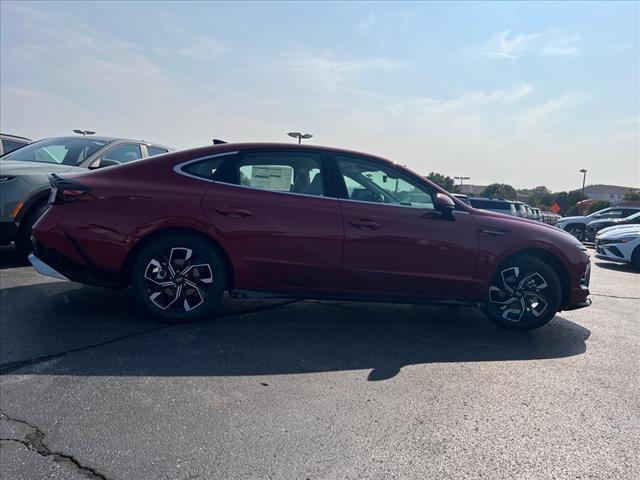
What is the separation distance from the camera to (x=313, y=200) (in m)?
4.62

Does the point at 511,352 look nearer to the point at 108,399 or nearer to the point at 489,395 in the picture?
the point at 489,395

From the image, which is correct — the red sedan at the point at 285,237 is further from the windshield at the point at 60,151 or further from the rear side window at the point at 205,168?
the windshield at the point at 60,151

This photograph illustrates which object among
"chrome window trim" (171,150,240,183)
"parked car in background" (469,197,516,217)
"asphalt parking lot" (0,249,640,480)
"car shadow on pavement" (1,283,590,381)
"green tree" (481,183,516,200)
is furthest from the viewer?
"green tree" (481,183,516,200)

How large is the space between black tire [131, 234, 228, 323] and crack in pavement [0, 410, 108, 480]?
1.70 metres

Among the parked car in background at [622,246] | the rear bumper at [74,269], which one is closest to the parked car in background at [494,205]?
the parked car in background at [622,246]

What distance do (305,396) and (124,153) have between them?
579cm

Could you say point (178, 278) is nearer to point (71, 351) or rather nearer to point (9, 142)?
point (71, 351)

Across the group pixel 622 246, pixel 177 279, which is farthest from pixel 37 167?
pixel 622 246

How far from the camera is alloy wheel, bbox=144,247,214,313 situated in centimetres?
443

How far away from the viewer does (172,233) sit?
446 cm

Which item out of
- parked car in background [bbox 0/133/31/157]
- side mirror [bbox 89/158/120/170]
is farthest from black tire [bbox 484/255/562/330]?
parked car in background [bbox 0/133/31/157]

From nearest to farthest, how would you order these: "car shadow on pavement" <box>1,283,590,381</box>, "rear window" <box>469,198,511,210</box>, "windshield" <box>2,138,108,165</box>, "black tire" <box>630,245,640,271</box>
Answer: "car shadow on pavement" <box>1,283,590,381</box>, "windshield" <box>2,138,108,165</box>, "black tire" <box>630,245,640,271</box>, "rear window" <box>469,198,511,210</box>

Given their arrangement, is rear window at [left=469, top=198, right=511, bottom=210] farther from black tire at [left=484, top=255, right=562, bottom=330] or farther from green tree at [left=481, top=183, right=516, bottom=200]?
green tree at [left=481, top=183, right=516, bottom=200]

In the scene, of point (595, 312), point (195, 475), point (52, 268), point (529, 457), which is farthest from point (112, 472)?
point (595, 312)
